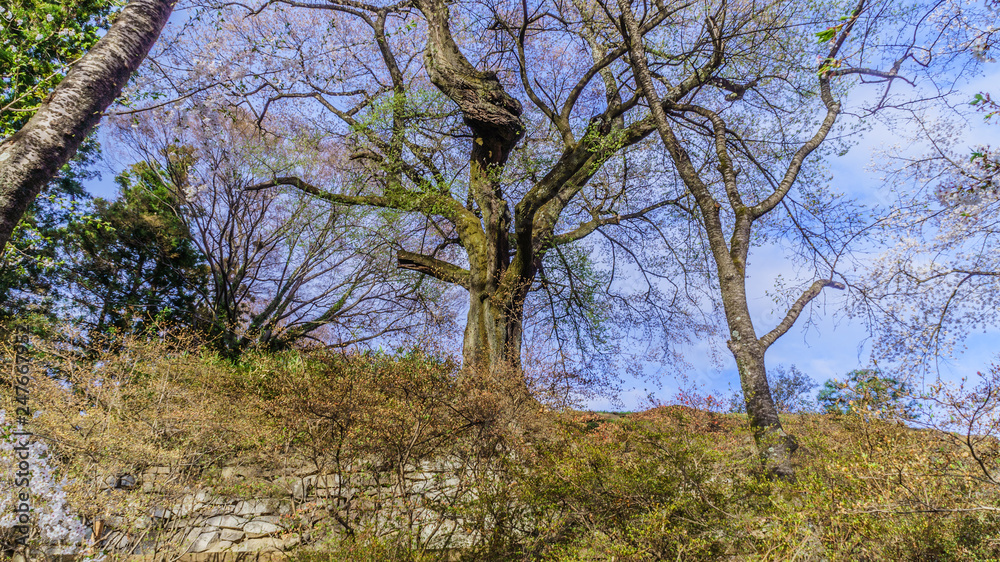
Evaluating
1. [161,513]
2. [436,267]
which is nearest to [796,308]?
[436,267]

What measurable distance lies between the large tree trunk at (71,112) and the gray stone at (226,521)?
3709 millimetres

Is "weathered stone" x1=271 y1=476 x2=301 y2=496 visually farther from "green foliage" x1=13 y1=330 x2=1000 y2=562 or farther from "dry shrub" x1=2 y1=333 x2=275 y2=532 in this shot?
"dry shrub" x1=2 y1=333 x2=275 y2=532

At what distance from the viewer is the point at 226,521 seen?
4898 millimetres

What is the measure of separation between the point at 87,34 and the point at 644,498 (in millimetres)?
8263

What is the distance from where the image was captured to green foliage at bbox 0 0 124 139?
192 inches

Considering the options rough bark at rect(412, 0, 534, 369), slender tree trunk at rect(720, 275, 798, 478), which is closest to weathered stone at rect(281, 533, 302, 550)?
rough bark at rect(412, 0, 534, 369)

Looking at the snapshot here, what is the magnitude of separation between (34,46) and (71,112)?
4024mm

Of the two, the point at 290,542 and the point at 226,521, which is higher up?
the point at 226,521

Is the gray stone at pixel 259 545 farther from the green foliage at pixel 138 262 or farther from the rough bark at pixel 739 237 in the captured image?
the green foliage at pixel 138 262

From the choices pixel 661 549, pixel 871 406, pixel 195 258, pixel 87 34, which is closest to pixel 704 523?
pixel 661 549

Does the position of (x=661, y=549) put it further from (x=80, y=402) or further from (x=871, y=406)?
(x=80, y=402)

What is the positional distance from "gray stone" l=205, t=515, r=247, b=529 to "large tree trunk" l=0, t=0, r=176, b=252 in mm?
3709

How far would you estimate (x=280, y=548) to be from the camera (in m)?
4.48

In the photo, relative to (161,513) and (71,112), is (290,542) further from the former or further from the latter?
(71,112)
